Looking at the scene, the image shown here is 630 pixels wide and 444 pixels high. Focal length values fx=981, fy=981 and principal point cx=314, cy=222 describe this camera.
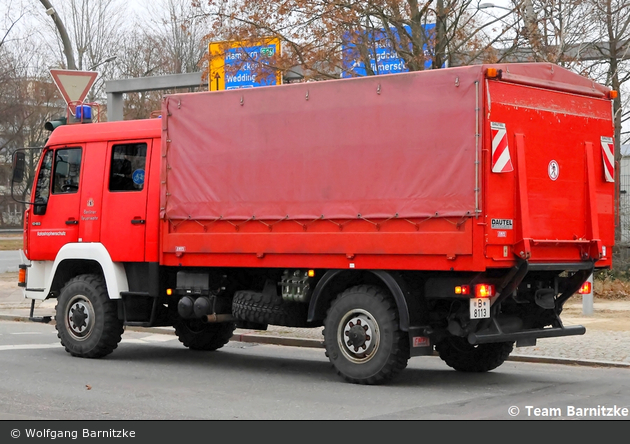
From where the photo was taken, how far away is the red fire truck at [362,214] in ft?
31.4

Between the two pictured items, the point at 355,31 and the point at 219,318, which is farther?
the point at 355,31

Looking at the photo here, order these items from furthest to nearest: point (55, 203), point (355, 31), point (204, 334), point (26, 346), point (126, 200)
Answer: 1. point (355, 31)
2. point (26, 346)
3. point (204, 334)
4. point (55, 203)
5. point (126, 200)

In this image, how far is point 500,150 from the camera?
9484mm

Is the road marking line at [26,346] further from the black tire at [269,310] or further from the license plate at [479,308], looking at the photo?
the license plate at [479,308]

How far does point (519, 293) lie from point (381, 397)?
6.78 feet

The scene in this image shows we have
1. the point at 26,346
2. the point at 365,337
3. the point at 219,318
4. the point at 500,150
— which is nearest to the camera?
the point at 500,150

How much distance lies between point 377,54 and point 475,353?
8199 millimetres

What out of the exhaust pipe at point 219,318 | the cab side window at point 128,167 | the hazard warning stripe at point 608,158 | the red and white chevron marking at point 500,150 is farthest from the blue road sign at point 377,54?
the red and white chevron marking at point 500,150

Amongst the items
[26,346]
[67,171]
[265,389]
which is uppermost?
[67,171]

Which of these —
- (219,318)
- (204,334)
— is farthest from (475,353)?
(204,334)

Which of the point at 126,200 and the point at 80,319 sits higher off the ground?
the point at 126,200

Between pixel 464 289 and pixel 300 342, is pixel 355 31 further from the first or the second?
pixel 464 289

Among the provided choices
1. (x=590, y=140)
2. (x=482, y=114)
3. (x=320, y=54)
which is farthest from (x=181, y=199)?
(x=320, y=54)

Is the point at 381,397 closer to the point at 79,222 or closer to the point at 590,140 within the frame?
the point at 590,140
